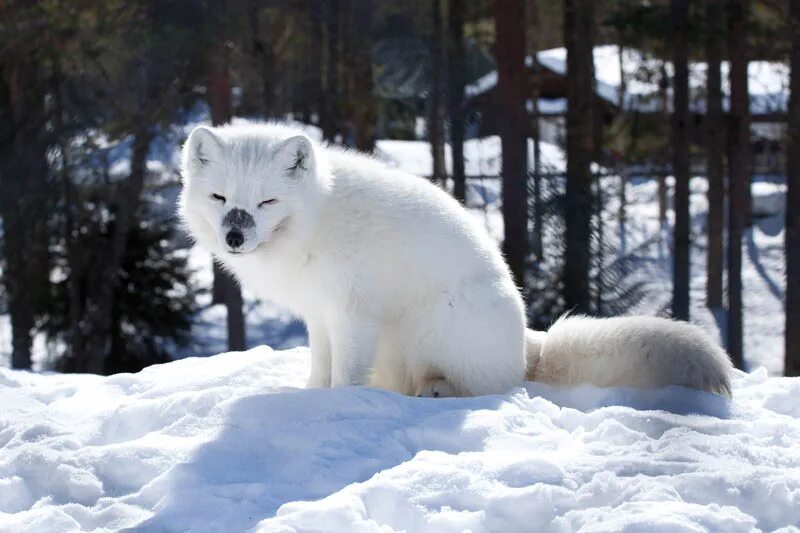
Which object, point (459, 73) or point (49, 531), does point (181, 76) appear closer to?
point (459, 73)

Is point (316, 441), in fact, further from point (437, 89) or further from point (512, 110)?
point (437, 89)

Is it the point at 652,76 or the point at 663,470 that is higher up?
the point at 652,76

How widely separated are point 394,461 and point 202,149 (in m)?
1.64

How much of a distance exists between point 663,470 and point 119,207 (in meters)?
10.9

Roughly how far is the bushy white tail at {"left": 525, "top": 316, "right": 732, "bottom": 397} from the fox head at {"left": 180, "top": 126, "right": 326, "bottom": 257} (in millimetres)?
1492

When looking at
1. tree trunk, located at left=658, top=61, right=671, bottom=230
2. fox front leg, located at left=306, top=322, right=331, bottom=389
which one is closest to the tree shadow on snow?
fox front leg, located at left=306, top=322, right=331, bottom=389

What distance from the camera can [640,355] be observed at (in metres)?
4.34

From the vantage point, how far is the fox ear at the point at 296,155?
13.6ft

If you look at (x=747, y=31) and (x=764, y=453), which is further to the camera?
(x=747, y=31)

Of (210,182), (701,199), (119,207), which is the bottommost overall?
(701,199)

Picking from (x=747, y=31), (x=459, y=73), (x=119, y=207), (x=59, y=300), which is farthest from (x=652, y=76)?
(x=59, y=300)

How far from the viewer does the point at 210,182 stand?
13.4 feet

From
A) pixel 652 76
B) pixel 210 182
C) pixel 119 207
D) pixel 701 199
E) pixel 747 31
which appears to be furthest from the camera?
pixel 701 199

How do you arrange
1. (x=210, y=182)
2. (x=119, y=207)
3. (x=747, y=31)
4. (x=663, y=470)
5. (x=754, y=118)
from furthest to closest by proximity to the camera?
(x=754, y=118)
(x=119, y=207)
(x=747, y=31)
(x=210, y=182)
(x=663, y=470)
